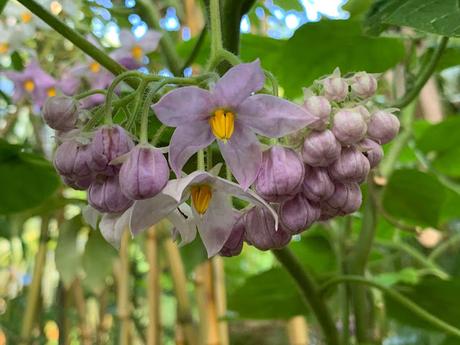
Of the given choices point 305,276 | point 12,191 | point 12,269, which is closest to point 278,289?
point 305,276

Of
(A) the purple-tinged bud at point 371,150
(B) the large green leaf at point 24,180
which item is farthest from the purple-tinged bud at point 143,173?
(B) the large green leaf at point 24,180

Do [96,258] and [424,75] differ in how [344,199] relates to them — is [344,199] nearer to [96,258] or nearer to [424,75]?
[424,75]

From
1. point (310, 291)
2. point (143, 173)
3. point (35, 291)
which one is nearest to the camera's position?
point (143, 173)

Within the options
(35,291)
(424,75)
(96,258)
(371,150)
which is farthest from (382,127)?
(35,291)

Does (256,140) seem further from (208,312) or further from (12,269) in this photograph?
(12,269)

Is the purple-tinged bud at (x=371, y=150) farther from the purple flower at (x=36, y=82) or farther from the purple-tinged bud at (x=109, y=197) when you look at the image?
the purple flower at (x=36, y=82)

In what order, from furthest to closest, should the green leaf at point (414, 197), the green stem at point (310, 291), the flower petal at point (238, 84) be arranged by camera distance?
the green leaf at point (414, 197) < the green stem at point (310, 291) < the flower petal at point (238, 84)
